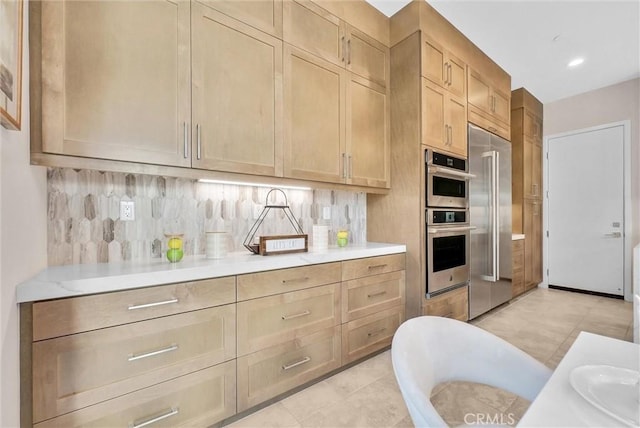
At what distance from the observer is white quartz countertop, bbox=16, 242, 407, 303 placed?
1.06 m

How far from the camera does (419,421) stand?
68 cm

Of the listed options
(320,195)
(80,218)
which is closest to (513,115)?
(320,195)

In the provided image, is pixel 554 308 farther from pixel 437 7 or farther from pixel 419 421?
pixel 419 421

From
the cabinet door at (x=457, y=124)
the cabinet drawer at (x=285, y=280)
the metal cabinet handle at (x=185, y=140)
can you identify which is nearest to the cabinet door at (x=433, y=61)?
the cabinet door at (x=457, y=124)

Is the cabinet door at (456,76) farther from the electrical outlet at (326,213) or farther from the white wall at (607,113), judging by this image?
the white wall at (607,113)

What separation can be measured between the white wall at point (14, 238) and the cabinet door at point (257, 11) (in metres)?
0.95

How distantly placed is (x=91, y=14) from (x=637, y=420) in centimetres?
230

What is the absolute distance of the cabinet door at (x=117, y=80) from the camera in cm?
122

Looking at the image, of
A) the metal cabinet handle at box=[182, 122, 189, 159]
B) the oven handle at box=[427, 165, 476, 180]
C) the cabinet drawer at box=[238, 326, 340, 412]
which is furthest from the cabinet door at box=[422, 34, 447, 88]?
the cabinet drawer at box=[238, 326, 340, 412]

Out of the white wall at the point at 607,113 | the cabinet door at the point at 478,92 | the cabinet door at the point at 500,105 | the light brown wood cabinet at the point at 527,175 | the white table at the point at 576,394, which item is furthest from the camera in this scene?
the light brown wood cabinet at the point at 527,175

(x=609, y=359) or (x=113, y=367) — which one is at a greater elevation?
(x=609, y=359)

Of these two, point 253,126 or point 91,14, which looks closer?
point 91,14

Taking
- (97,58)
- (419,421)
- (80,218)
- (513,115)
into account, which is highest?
(513,115)

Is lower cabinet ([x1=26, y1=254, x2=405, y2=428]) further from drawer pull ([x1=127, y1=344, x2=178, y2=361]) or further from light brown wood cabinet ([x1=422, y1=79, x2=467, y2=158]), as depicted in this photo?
light brown wood cabinet ([x1=422, y1=79, x2=467, y2=158])
